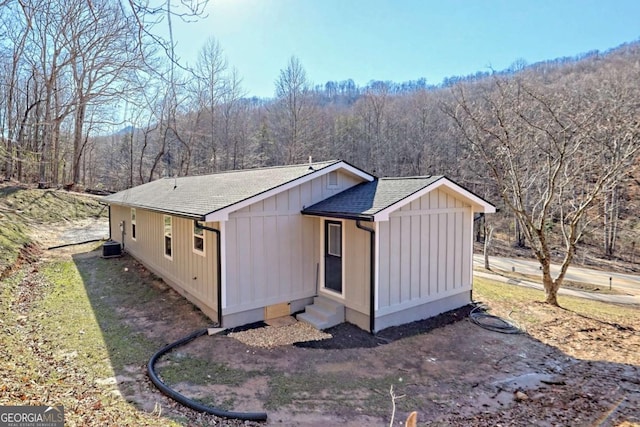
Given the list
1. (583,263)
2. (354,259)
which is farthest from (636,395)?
(583,263)

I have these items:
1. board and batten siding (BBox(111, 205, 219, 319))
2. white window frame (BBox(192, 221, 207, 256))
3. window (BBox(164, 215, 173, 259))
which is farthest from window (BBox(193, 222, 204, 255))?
window (BBox(164, 215, 173, 259))

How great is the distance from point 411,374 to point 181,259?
5788 millimetres

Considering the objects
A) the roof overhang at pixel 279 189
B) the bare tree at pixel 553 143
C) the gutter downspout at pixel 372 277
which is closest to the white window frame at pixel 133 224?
the roof overhang at pixel 279 189

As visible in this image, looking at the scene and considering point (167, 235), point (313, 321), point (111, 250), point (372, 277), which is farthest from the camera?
point (111, 250)

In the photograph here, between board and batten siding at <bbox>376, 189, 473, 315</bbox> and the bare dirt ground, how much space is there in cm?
68

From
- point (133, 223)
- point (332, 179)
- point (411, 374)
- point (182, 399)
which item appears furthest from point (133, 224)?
point (411, 374)

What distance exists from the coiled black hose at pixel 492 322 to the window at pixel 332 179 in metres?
4.30

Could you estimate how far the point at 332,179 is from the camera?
8.61 m

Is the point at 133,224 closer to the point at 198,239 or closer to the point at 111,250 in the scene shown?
the point at 111,250

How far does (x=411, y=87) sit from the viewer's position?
44.3 meters

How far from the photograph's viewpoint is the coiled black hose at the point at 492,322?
7.62m

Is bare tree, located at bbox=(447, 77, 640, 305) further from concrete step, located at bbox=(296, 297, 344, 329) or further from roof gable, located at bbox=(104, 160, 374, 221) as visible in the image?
concrete step, located at bbox=(296, 297, 344, 329)

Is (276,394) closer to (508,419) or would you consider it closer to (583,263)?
(508,419)

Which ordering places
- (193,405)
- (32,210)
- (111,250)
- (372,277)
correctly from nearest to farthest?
1. (193,405)
2. (372,277)
3. (111,250)
4. (32,210)
